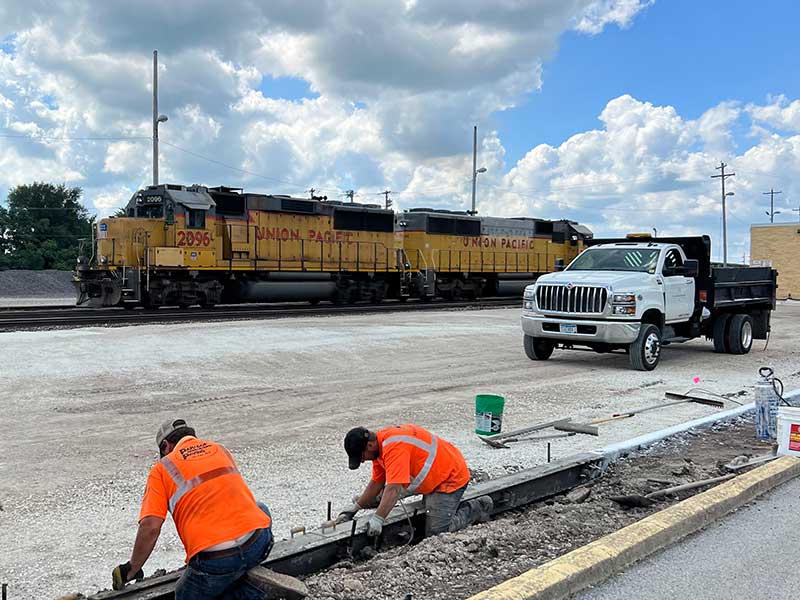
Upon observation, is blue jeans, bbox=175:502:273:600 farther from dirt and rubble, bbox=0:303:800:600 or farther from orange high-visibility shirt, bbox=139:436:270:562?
dirt and rubble, bbox=0:303:800:600

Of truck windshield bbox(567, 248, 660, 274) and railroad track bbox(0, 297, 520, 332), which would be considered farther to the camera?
railroad track bbox(0, 297, 520, 332)

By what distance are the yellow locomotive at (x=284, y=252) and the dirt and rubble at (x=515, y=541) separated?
1146 cm

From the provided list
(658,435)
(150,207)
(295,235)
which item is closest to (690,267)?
(658,435)

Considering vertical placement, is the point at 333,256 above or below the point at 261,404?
above

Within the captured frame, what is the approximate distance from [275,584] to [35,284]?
156ft

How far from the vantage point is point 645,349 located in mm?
12281

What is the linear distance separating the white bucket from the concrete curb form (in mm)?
603

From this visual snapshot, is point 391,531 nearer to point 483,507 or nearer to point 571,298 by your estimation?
point 483,507

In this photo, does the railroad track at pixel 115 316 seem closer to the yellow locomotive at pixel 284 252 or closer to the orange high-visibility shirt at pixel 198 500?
the yellow locomotive at pixel 284 252

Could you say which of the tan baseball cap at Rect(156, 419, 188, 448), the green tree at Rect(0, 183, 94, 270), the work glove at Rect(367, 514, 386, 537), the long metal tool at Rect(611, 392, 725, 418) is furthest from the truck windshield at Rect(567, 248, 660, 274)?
the green tree at Rect(0, 183, 94, 270)

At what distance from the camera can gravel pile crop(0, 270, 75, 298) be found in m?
43.1

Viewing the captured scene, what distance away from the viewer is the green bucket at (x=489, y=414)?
7426mm

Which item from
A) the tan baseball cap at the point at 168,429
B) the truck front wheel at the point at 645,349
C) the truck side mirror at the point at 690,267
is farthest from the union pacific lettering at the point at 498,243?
the tan baseball cap at the point at 168,429

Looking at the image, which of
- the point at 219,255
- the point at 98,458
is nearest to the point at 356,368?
the point at 98,458
